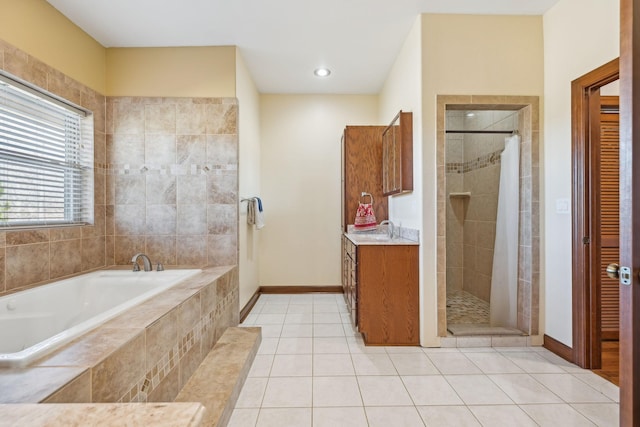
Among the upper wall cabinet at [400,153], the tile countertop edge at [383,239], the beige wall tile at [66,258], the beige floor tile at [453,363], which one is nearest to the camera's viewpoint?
the beige floor tile at [453,363]

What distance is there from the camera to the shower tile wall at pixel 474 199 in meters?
3.52

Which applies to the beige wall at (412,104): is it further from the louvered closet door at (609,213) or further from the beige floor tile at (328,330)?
the louvered closet door at (609,213)

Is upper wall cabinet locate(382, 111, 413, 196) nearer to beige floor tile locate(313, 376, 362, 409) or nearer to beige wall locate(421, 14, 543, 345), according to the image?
beige wall locate(421, 14, 543, 345)

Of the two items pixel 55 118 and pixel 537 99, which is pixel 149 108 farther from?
pixel 537 99

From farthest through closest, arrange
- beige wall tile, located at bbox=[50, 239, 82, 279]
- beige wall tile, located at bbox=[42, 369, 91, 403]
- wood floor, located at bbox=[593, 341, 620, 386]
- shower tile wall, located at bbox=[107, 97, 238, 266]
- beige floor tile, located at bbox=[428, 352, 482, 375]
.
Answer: shower tile wall, located at bbox=[107, 97, 238, 266] → beige wall tile, located at bbox=[50, 239, 82, 279] → beige floor tile, located at bbox=[428, 352, 482, 375] → wood floor, located at bbox=[593, 341, 620, 386] → beige wall tile, located at bbox=[42, 369, 91, 403]

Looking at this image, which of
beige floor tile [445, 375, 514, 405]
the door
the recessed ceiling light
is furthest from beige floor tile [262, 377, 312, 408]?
the recessed ceiling light

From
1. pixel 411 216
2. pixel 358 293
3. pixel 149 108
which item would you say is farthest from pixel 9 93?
pixel 411 216

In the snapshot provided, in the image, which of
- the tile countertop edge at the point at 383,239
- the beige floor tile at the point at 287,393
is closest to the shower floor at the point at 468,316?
the tile countertop edge at the point at 383,239

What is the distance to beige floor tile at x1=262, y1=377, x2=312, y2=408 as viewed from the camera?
5.90 feet

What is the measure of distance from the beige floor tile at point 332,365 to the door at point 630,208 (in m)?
1.47

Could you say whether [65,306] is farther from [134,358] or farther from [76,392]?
[76,392]

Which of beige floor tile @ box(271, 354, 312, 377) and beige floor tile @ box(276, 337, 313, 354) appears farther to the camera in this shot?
beige floor tile @ box(276, 337, 313, 354)

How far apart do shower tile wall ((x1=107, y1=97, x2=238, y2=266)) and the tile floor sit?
1156 millimetres

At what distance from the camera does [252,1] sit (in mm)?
2387
